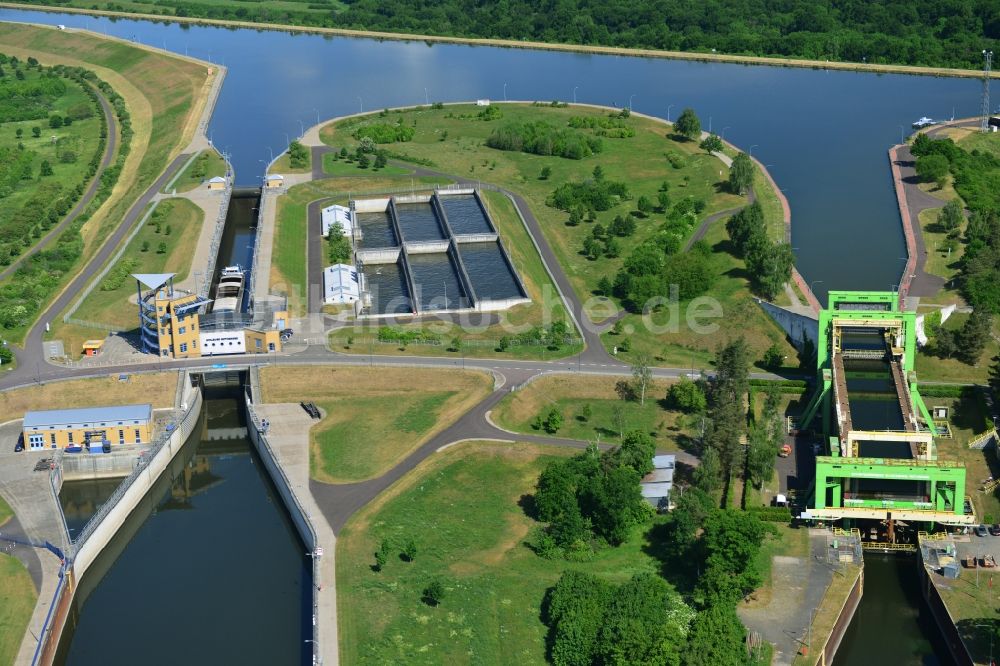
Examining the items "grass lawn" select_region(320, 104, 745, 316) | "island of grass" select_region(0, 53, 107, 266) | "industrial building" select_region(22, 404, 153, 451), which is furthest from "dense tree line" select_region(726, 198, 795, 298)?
"island of grass" select_region(0, 53, 107, 266)

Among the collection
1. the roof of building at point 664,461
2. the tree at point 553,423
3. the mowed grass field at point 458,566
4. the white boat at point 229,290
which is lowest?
the mowed grass field at point 458,566

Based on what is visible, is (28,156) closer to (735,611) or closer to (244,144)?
(244,144)

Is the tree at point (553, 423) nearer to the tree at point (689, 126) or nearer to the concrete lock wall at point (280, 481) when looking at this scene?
the concrete lock wall at point (280, 481)

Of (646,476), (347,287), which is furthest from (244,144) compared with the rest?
(646,476)

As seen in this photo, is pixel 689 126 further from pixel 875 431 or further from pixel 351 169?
pixel 875 431

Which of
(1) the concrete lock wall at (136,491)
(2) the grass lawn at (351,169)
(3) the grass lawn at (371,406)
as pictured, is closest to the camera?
(1) the concrete lock wall at (136,491)

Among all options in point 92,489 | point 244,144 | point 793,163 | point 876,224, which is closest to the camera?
point 92,489

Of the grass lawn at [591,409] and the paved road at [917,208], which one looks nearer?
the grass lawn at [591,409]

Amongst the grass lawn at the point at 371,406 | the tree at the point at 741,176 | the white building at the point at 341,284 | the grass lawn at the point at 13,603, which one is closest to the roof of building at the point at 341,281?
the white building at the point at 341,284
